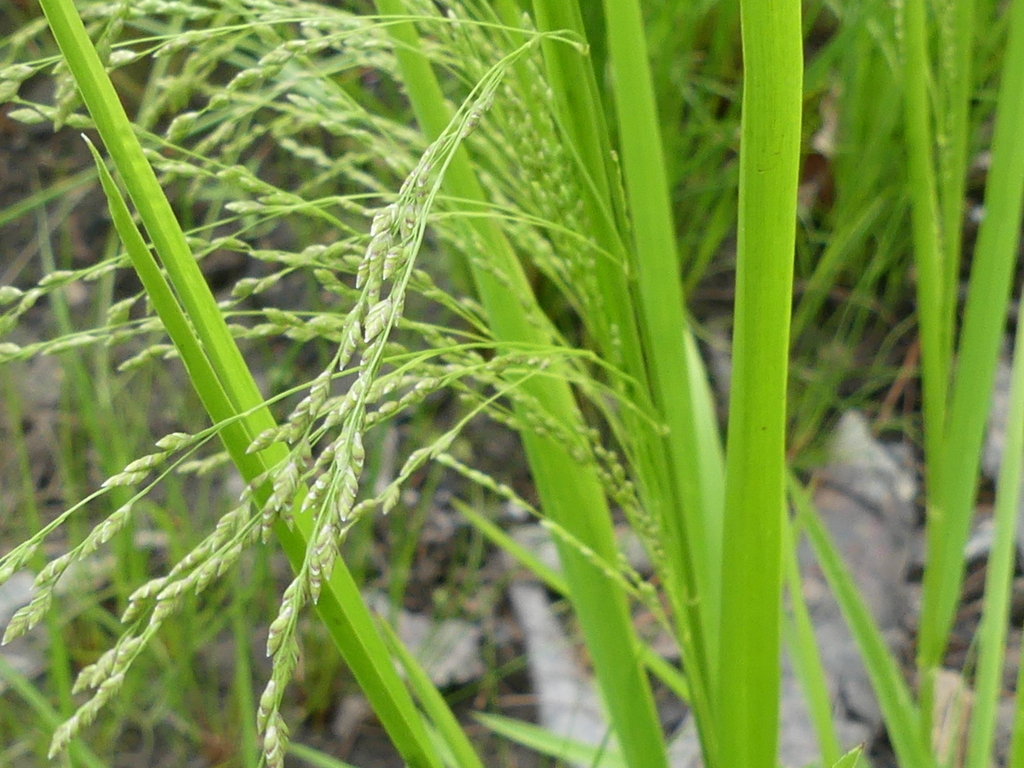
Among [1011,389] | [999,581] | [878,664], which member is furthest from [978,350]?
[878,664]

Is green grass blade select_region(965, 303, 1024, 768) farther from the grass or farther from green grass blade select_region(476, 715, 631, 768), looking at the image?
green grass blade select_region(476, 715, 631, 768)

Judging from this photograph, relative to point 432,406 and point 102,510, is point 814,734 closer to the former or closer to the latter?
point 432,406

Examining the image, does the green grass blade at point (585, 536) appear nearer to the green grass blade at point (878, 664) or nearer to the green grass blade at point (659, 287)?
the green grass blade at point (659, 287)

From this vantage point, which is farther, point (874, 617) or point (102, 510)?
point (102, 510)

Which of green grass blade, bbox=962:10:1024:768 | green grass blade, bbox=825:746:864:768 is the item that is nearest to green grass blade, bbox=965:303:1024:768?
green grass blade, bbox=962:10:1024:768

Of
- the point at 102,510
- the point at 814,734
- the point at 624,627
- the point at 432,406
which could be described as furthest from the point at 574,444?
the point at 102,510

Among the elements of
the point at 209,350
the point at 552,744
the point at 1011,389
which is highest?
the point at 209,350

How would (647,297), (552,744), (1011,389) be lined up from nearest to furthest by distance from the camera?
(647,297)
(1011,389)
(552,744)

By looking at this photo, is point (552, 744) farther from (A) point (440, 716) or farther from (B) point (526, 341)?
(B) point (526, 341)

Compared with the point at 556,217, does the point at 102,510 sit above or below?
below
